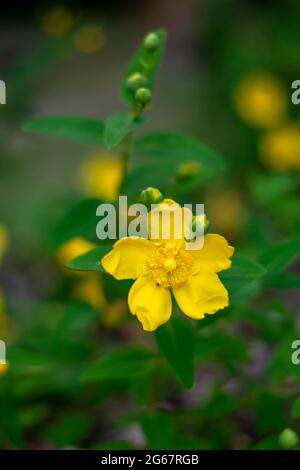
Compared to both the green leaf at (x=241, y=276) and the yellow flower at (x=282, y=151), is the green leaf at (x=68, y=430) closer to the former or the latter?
the green leaf at (x=241, y=276)

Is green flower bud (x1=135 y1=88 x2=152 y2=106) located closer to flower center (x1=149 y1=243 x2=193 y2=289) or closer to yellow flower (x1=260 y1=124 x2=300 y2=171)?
flower center (x1=149 y1=243 x2=193 y2=289)

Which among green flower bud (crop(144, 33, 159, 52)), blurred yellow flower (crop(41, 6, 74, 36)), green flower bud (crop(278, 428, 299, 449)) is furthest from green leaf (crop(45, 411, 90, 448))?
blurred yellow flower (crop(41, 6, 74, 36))

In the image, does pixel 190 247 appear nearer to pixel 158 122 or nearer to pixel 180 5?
pixel 158 122

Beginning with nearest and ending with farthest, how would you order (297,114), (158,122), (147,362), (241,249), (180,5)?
(147,362)
(241,249)
(297,114)
(158,122)
(180,5)

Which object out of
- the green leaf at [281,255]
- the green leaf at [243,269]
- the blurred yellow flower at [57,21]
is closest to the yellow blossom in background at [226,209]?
the blurred yellow flower at [57,21]

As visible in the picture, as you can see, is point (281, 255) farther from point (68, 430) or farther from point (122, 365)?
point (68, 430)

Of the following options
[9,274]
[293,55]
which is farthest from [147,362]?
[293,55]
